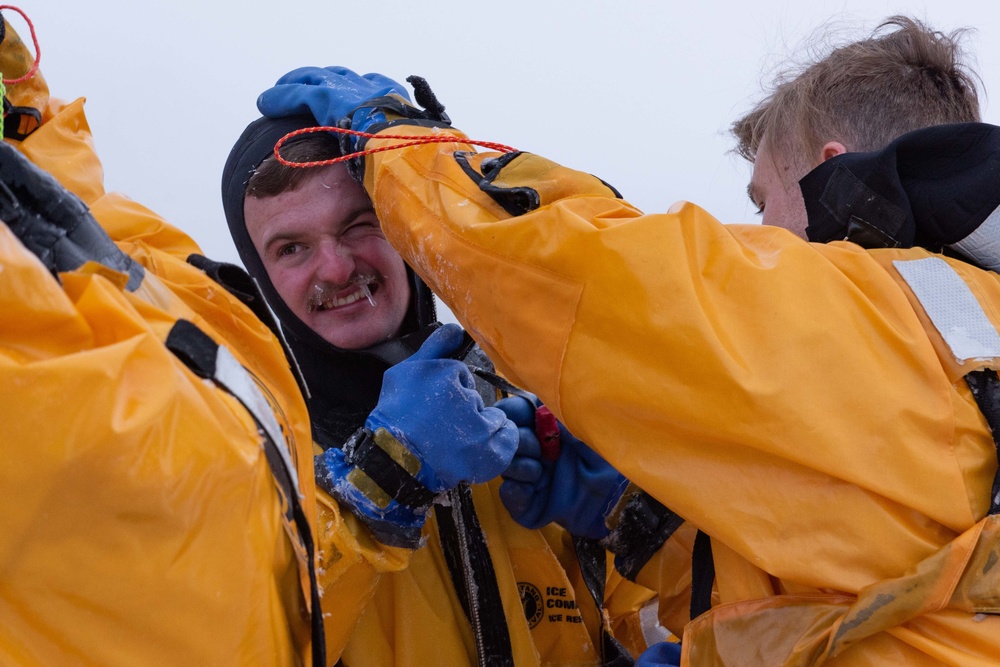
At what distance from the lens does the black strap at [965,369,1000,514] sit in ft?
3.13

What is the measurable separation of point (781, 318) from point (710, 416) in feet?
0.45

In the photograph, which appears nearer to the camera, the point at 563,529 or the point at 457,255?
the point at 457,255

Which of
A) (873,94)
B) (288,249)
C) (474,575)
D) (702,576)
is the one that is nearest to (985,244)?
(873,94)

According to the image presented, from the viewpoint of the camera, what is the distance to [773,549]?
99cm

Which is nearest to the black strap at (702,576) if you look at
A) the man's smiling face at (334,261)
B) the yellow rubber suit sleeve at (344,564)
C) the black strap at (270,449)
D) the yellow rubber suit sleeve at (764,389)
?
the yellow rubber suit sleeve at (764,389)

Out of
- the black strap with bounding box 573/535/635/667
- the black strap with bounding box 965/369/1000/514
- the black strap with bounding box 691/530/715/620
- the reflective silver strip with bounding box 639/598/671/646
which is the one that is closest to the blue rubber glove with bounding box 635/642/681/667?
the black strap with bounding box 573/535/635/667

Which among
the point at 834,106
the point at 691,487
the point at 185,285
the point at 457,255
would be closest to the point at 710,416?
the point at 691,487

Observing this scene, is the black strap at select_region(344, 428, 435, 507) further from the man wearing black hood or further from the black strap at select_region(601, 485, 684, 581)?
the black strap at select_region(601, 485, 684, 581)

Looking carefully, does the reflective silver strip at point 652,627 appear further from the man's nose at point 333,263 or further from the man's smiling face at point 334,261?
the man's nose at point 333,263

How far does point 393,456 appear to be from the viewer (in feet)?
4.49

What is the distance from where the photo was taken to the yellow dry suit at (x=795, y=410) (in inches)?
37.5

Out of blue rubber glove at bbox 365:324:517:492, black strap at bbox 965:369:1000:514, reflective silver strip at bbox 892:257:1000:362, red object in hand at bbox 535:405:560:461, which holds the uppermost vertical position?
reflective silver strip at bbox 892:257:1000:362

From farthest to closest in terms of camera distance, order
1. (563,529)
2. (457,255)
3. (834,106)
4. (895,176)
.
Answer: (563,529) → (834,106) → (457,255) → (895,176)

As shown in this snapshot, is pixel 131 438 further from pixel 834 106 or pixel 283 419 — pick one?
pixel 834 106
